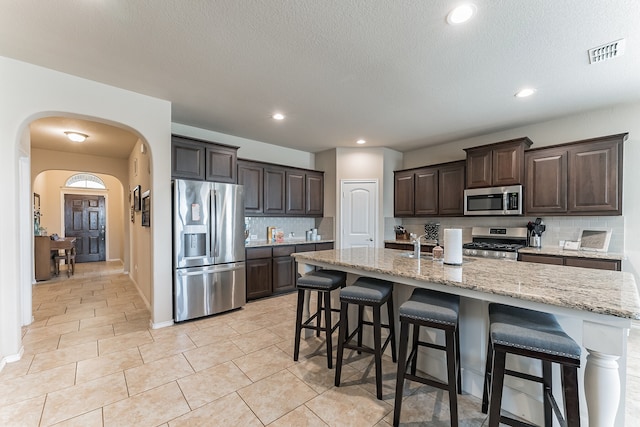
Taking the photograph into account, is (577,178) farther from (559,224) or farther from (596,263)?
(596,263)

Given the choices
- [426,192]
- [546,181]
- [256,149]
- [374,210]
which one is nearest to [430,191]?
[426,192]

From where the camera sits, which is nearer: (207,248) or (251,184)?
(207,248)

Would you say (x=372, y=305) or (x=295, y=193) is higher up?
(x=295, y=193)

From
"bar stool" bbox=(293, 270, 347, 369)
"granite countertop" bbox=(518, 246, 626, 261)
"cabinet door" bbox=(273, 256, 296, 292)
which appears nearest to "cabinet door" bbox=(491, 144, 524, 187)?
"granite countertop" bbox=(518, 246, 626, 261)

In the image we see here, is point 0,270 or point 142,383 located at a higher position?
point 0,270

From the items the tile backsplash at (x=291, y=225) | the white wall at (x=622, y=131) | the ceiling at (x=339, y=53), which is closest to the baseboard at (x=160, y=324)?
the tile backsplash at (x=291, y=225)

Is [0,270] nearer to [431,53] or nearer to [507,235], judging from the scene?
[431,53]

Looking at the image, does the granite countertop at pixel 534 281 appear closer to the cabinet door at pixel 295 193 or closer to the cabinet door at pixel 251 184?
the cabinet door at pixel 251 184

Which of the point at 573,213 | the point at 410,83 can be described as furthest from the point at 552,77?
the point at 573,213

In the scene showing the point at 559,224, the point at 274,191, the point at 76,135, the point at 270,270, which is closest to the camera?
the point at 559,224

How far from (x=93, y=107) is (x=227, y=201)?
1672 mm

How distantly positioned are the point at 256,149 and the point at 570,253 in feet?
15.9

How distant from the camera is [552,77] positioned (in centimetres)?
263

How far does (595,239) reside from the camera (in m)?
3.43
